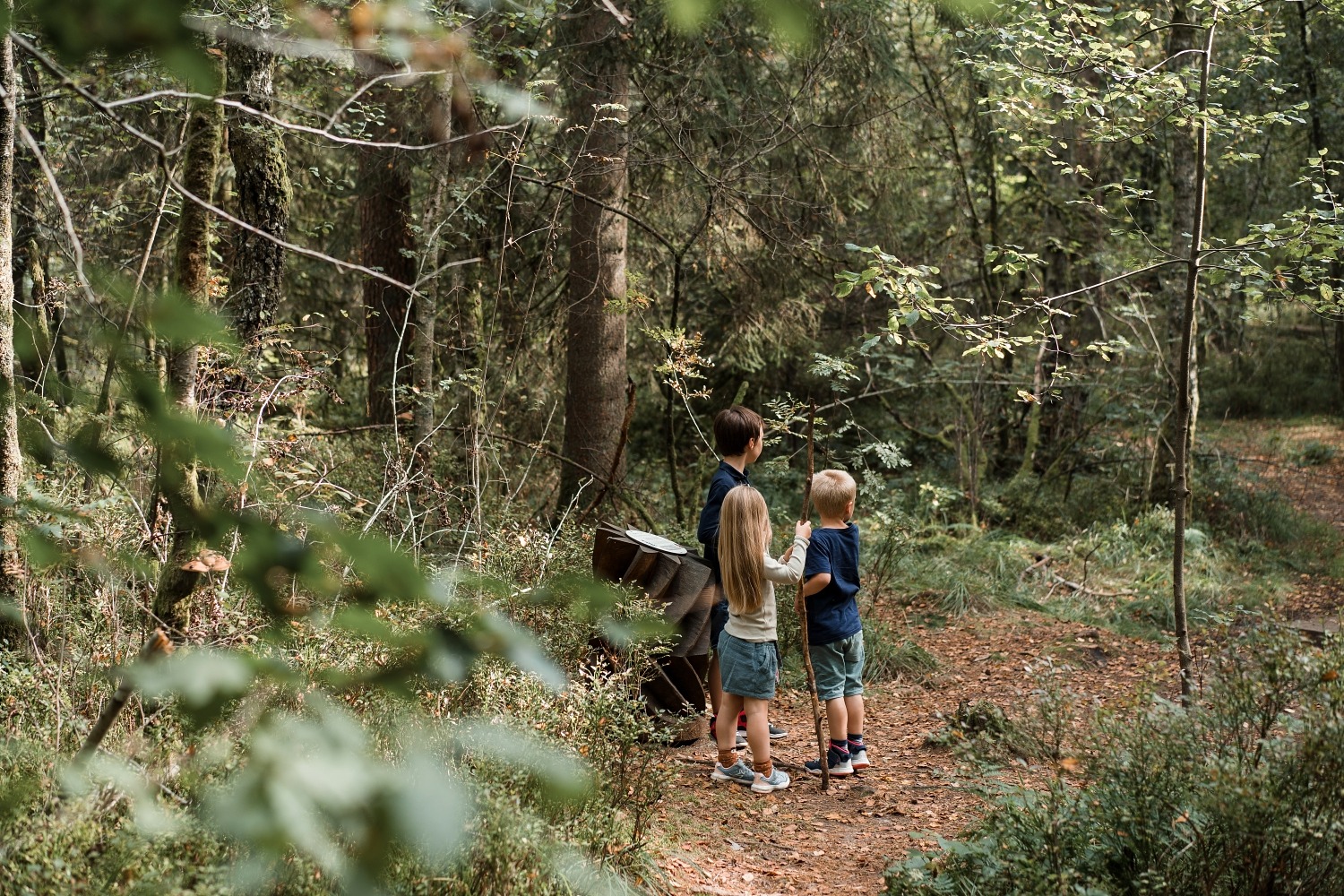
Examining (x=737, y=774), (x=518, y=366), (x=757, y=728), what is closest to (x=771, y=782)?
(x=737, y=774)

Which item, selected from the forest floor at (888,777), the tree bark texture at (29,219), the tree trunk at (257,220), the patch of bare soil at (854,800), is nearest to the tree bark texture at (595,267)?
the tree trunk at (257,220)

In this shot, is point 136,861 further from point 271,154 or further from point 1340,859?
point 271,154

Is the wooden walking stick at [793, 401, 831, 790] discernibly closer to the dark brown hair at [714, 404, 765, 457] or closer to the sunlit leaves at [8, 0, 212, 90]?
the dark brown hair at [714, 404, 765, 457]

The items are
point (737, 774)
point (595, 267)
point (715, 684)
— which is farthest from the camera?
point (595, 267)

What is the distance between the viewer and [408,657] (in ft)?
2.88

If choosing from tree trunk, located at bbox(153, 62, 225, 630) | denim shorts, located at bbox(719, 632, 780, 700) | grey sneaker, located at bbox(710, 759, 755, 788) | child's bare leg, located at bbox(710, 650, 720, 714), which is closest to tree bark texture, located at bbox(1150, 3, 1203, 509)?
child's bare leg, located at bbox(710, 650, 720, 714)

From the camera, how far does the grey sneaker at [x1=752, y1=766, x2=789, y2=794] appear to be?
548cm

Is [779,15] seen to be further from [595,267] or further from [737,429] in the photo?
[595,267]

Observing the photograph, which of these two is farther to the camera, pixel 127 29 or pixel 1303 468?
pixel 1303 468

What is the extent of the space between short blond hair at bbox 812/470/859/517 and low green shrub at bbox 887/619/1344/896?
5.87ft

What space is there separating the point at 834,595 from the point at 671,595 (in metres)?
0.88

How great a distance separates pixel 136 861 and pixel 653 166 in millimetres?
7803

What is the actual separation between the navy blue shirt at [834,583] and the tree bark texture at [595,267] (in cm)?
325

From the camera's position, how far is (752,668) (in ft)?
17.8
